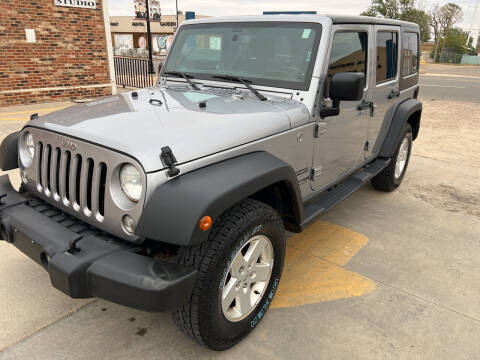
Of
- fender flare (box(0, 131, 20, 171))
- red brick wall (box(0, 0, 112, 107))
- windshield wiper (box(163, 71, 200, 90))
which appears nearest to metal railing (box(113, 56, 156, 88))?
red brick wall (box(0, 0, 112, 107))

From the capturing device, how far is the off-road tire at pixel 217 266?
80.0 inches

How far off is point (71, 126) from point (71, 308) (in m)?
1.29

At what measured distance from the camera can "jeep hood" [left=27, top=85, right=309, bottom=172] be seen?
2.04 meters

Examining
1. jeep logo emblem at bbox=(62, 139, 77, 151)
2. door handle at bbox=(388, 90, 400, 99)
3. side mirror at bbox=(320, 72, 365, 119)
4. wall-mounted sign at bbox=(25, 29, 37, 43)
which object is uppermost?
wall-mounted sign at bbox=(25, 29, 37, 43)

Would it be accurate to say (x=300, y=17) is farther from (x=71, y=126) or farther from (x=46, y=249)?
(x=46, y=249)

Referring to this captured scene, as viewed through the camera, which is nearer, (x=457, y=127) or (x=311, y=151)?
(x=311, y=151)

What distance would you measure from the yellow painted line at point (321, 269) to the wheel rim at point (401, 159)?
149 centimetres

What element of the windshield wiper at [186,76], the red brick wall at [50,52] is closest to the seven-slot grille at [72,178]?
the windshield wiper at [186,76]

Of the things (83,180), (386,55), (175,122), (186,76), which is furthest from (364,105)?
(83,180)

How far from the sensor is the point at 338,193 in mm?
3586

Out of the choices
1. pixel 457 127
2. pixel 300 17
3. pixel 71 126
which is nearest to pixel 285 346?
pixel 71 126

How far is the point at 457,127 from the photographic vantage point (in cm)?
916

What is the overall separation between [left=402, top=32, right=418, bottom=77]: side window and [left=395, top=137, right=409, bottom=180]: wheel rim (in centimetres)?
86

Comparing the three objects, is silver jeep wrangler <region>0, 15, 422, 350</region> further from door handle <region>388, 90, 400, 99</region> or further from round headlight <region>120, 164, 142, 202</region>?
door handle <region>388, 90, 400, 99</region>
